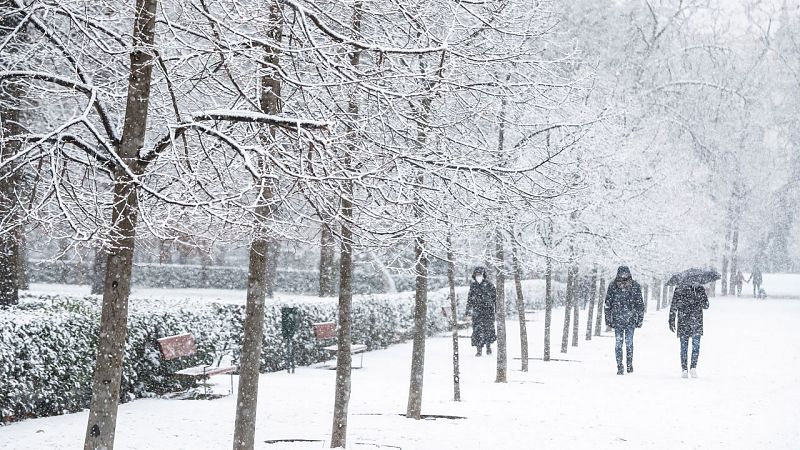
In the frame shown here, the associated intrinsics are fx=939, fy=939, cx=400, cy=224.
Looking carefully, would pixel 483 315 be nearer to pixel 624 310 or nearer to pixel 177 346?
pixel 624 310

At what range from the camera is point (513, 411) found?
1181cm

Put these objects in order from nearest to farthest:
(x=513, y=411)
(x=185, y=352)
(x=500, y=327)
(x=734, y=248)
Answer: (x=513, y=411)
(x=185, y=352)
(x=500, y=327)
(x=734, y=248)

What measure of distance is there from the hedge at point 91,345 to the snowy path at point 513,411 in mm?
341

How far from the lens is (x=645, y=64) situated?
2978 centimetres

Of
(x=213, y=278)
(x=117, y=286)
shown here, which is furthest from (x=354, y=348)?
(x=213, y=278)

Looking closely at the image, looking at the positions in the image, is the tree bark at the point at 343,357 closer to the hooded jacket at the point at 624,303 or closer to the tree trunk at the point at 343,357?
the tree trunk at the point at 343,357

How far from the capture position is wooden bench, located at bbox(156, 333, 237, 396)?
12164 millimetres

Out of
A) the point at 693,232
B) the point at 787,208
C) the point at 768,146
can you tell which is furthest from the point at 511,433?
the point at 768,146

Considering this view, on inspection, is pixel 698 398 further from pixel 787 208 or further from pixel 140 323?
pixel 787 208

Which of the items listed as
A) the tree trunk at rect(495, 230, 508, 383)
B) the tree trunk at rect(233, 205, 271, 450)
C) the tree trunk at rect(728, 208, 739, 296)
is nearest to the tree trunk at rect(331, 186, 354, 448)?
the tree trunk at rect(233, 205, 271, 450)

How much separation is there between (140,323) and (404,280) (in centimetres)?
3199

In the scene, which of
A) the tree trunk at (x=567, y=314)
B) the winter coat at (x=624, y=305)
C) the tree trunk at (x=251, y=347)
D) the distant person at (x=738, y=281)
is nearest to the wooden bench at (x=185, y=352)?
the tree trunk at (x=251, y=347)

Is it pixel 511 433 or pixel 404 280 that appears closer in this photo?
pixel 511 433

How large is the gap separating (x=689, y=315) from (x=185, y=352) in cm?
843
